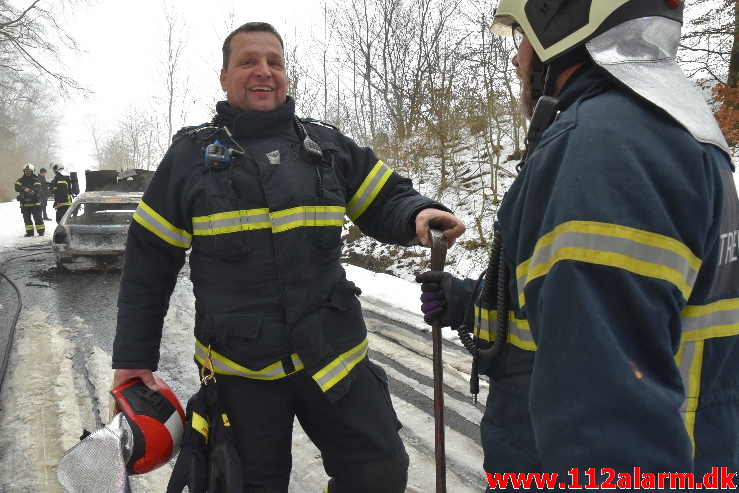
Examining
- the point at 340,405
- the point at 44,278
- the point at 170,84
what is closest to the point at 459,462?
the point at 340,405

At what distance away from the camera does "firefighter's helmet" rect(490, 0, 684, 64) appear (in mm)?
1030

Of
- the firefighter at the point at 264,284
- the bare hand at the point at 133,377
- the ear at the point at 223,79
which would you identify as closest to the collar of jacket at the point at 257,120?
the firefighter at the point at 264,284

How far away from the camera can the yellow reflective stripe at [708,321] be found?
0.98 meters

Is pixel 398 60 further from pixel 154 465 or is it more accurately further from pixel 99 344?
pixel 154 465

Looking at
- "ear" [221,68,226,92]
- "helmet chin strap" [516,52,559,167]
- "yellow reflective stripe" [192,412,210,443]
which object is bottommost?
"yellow reflective stripe" [192,412,210,443]

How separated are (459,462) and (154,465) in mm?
1891

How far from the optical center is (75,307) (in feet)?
22.4

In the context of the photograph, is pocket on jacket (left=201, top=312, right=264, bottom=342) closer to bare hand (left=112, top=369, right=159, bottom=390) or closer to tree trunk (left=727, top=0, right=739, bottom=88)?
bare hand (left=112, top=369, right=159, bottom=390)

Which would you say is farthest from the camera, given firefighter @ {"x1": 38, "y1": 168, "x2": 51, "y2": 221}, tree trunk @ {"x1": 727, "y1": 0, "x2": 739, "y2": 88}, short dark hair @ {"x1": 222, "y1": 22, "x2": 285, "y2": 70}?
firefighter @ {"x1": 38, "y1": 168, "x2": 51, "y2": 221}

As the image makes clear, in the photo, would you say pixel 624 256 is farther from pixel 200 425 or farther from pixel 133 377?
pixel 133 377

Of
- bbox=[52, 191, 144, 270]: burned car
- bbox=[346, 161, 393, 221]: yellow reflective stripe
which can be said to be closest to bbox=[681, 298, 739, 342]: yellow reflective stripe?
bbox=[346, 161, 393, 221]: yellow reflective stripe

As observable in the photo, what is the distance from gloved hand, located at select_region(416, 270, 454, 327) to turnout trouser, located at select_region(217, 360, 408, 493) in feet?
1.62

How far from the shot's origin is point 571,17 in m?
1.09

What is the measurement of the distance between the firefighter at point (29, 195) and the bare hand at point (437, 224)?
14961mm
